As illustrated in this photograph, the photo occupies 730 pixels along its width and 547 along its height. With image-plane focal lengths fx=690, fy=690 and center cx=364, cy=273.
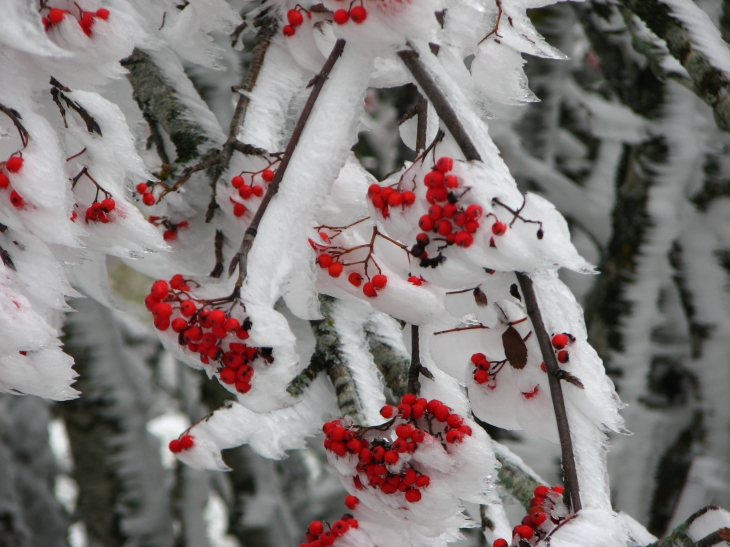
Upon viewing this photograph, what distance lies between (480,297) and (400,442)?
19cm

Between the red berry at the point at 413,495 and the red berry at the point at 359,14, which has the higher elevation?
the red berry at the point at 359,14

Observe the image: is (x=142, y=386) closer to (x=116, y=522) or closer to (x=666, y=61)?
(x=116, y=522)

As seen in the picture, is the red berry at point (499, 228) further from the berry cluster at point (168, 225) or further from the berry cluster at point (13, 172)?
the berry cluster at point (168, 225)

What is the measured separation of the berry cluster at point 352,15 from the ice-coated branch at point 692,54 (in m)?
0.52

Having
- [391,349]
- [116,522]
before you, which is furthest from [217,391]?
[391,349]

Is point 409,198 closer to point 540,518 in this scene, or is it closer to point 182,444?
point 540,518

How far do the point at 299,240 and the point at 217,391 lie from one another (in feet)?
5.86

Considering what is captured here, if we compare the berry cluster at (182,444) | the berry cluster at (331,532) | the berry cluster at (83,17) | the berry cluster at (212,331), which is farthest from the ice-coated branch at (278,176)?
the berry cluster at (182,444)

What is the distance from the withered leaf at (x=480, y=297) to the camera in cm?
75

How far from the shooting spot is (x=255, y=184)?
108cm

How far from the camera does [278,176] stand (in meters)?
0.77

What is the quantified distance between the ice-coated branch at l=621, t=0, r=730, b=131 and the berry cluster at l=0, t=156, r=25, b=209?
858mm

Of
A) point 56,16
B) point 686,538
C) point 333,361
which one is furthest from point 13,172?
point 686,538

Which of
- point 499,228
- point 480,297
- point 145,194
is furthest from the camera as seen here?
point 145,194
